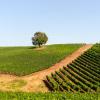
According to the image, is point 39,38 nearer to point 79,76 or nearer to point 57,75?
point 57,75

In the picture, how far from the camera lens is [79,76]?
66500mm

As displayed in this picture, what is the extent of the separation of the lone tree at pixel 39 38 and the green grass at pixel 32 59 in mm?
2659

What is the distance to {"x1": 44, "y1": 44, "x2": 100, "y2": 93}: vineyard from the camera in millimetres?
58281

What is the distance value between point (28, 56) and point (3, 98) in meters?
49.3

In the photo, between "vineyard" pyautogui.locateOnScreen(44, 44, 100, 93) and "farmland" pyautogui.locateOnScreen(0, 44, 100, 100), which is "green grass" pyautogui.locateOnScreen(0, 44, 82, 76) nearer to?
"farmland" pyautogui.locateOnScreen(0, 44, 100, 100)

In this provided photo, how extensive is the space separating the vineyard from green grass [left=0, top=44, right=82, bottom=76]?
721 centimetres

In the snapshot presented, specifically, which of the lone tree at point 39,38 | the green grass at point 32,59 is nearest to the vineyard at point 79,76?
the green grass at point 32,59

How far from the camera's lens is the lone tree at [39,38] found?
342ft

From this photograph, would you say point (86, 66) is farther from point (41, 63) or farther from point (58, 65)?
point (41, 63)

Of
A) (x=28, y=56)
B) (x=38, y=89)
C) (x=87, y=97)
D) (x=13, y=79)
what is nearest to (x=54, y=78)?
(x=38, y=89)

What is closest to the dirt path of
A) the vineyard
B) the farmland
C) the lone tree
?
the farmland

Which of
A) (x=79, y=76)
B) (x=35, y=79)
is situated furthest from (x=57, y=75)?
(x=79, y=76)

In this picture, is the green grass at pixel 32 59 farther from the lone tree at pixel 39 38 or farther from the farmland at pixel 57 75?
the lone tree at pixel 39 38

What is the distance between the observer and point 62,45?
110125 millimetres
